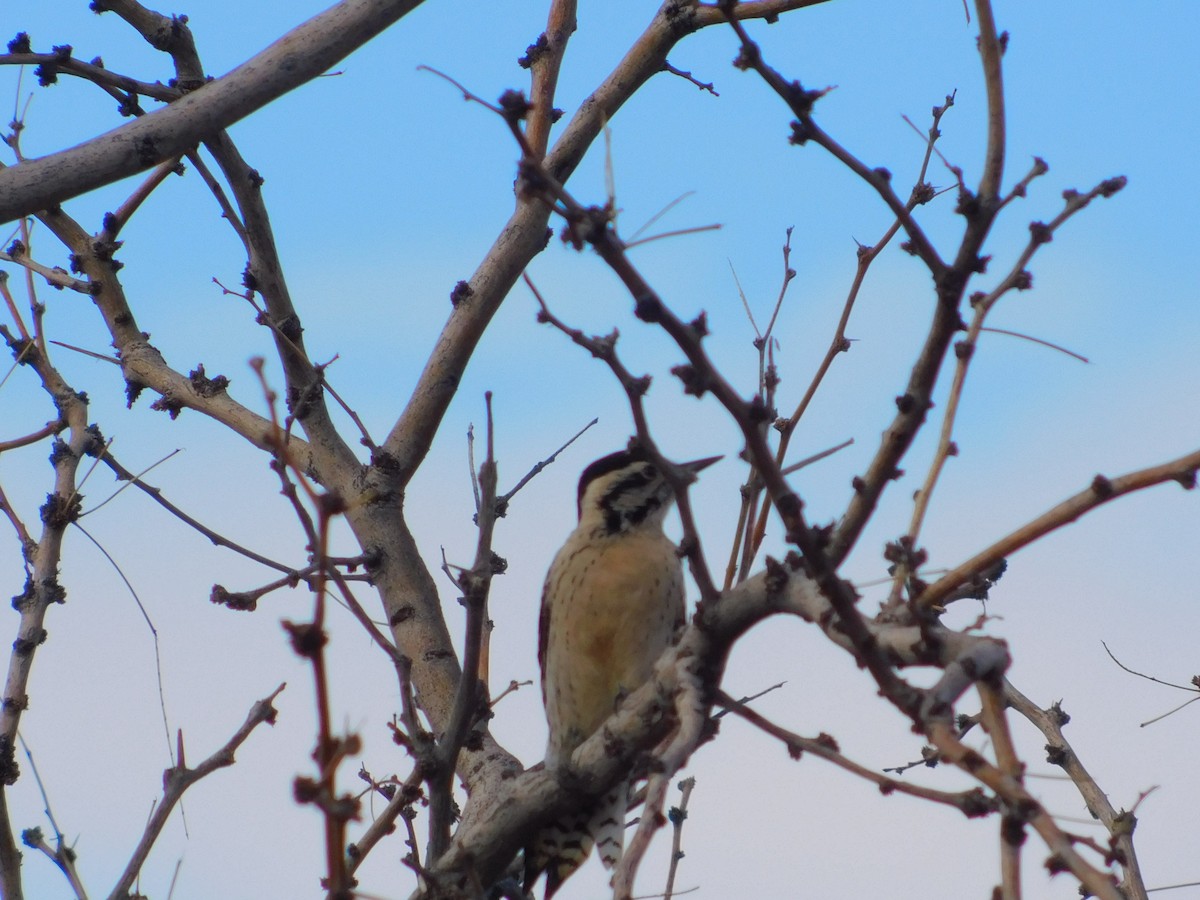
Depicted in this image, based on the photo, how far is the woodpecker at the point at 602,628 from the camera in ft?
18.3

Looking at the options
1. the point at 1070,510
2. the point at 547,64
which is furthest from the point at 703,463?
the point at 1070,510

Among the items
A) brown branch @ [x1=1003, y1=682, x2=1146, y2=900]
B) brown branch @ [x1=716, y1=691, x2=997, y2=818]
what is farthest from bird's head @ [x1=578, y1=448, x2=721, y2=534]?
brown branch @ [x1=716, y1=691, x2=997, y2=818]

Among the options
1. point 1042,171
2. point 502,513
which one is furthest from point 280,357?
point 1042,171

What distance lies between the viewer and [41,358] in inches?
216

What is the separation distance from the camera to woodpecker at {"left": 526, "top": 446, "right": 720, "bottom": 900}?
5582mm

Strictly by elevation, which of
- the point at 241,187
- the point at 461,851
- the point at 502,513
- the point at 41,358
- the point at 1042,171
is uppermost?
the point at 241,187

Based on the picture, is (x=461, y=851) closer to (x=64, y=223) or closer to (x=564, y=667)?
(x=564, y=667)

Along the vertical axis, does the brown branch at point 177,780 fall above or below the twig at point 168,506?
below

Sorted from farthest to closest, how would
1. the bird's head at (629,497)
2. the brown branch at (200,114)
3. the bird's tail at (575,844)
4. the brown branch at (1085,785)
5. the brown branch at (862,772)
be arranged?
1. the bird's head at (629,497)
2. the bird's tail at (575,844)
3. the brown branch at (1085,785)
4. the brown branch at (200,114)
5. the brown branch at (862,772)

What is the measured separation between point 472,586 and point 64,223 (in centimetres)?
398

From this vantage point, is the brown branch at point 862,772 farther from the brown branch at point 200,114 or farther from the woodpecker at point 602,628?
the woodpecker at point 602,628

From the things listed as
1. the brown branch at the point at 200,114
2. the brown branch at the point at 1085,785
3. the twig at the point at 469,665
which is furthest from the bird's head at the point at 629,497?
the brown branch at the point at 200,114

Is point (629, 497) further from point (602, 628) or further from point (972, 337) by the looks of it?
point (972, 337)

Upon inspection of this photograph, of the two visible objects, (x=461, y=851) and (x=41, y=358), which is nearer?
(x=461, y=851)
